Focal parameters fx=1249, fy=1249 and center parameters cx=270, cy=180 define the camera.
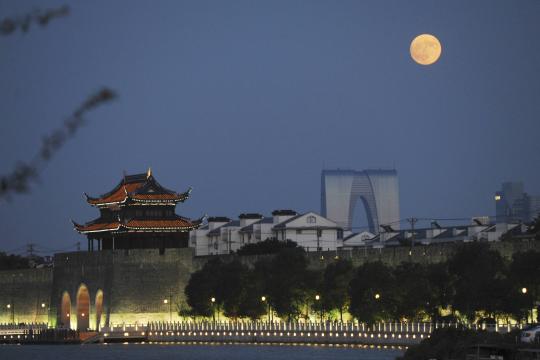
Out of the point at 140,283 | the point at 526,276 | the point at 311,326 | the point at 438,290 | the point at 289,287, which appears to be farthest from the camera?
the point at 140,283

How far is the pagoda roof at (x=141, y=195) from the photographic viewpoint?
73938mm

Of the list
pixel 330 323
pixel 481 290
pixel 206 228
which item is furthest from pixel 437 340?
pixel 206 228

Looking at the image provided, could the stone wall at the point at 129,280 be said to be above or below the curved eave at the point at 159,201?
below

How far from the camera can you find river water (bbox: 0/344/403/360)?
51906 millimetres

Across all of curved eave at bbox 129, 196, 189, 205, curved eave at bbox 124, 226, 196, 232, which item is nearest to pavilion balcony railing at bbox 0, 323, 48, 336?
curved eave at bbox 124, 226, 196, 232

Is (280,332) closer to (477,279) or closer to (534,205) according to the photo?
(477,279)

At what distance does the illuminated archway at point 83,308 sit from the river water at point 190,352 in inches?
342

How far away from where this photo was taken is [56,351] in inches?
2450

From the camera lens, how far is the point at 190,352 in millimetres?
57656

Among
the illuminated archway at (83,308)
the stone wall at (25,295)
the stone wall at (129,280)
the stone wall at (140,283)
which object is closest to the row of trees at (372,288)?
the stone wall at (129,280)

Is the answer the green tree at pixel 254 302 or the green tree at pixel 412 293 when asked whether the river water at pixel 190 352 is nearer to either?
the green tree at pixel 412 293

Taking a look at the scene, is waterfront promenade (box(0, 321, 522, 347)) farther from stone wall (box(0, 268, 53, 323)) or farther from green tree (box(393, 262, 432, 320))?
stone wall (box(0, 268, 53, 323))

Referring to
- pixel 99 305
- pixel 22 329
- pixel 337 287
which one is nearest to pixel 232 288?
pixel 337 287

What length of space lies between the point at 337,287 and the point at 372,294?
397cm
